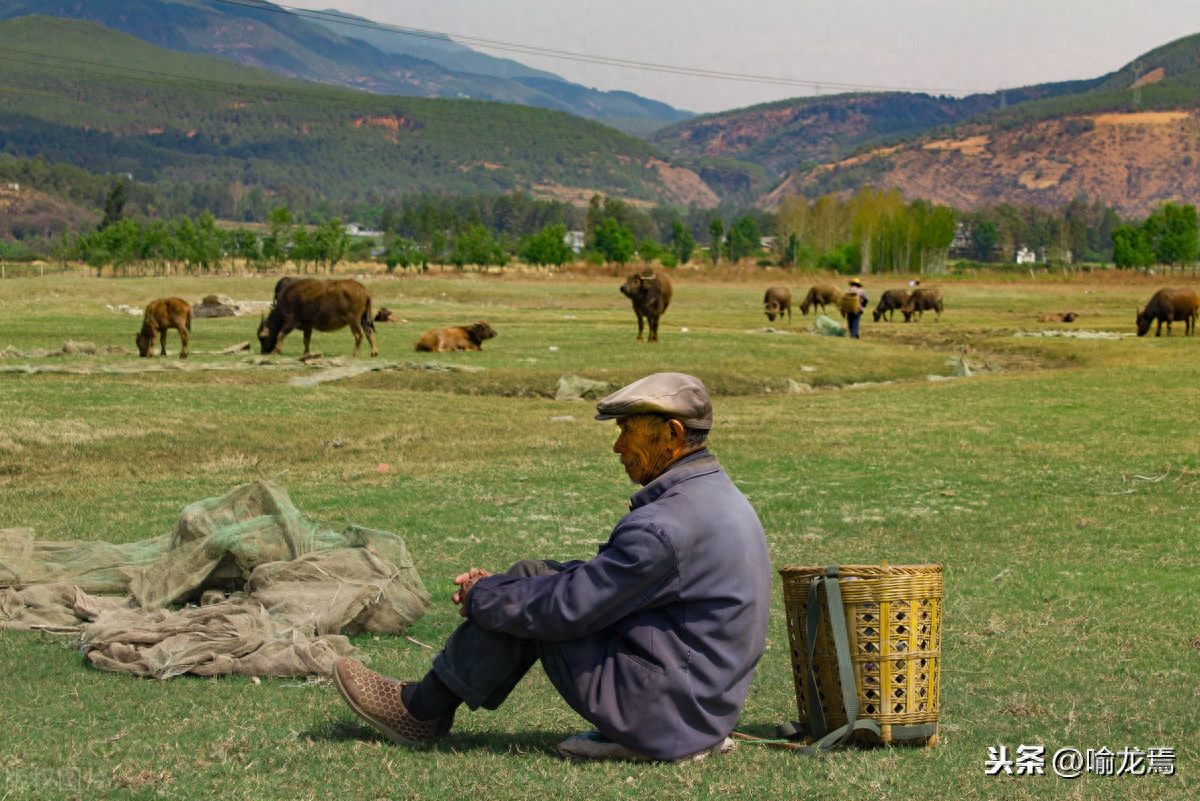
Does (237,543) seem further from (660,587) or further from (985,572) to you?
(985,572)

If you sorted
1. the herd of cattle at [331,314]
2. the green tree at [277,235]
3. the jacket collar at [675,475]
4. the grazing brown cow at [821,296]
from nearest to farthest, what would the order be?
the jacket collar at [675,475], the herd of cattle at [331,314], the grazing brown cow at [821,296], the green tree at [277,235]

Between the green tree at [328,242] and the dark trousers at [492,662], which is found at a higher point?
the green tree at [328,242]

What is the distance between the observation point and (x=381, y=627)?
322 inches

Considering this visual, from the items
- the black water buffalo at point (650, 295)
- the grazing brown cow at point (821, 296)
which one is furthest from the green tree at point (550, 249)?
the black water buffalo at point (650, 295)

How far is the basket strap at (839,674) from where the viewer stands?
5.39m

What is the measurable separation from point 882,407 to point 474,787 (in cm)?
1997

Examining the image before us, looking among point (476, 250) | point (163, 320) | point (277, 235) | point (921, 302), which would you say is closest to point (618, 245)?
point (476, 250)

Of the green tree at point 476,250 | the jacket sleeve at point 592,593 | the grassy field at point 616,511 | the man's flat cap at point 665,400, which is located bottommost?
the grassy field at point 616,511

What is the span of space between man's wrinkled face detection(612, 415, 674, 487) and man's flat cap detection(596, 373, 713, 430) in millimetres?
53

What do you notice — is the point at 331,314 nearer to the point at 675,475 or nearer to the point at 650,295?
the point at 650,295

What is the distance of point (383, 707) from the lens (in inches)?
222

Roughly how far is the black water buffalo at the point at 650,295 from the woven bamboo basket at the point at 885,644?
31.4m

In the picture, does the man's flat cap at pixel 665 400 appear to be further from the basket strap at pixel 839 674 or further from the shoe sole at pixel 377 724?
the shoe sole at pixel 377 724

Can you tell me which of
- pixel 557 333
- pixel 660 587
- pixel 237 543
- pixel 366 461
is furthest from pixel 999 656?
pixel 557 333
